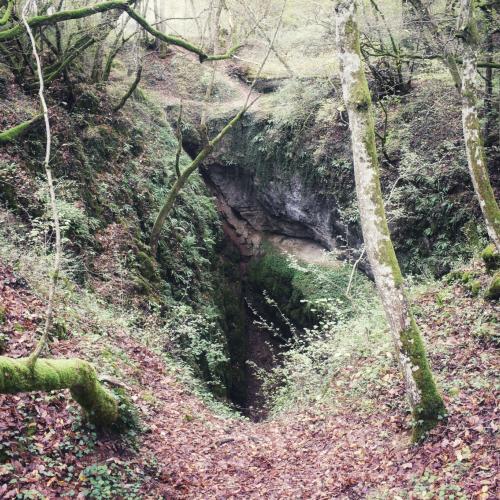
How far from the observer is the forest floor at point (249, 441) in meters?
4.98

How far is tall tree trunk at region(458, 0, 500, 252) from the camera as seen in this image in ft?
25.1

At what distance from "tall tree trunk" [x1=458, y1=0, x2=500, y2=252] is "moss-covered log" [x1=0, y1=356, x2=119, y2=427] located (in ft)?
22.2

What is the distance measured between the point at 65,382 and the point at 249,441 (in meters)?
4.73

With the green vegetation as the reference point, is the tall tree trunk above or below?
above

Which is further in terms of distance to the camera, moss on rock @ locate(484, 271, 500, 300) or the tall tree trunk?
moss on rock @ locate(484, 271, 500, 300)

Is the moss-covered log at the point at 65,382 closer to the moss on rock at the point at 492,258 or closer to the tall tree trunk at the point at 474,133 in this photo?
the tall tree trunk at the point at 474,133

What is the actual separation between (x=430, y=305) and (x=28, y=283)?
8.49m

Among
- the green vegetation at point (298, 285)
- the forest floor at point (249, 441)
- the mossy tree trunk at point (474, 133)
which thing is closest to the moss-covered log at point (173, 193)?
the forest floor at point (249, 441)

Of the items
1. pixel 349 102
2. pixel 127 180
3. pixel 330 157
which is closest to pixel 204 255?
pixel 127 180

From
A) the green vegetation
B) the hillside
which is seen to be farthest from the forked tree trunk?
the green vegetation

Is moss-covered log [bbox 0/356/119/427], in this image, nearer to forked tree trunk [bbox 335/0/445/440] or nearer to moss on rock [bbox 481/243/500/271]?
forked tree trunk [bbox 335/0/445/440]

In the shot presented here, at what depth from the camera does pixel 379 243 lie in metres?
5.77

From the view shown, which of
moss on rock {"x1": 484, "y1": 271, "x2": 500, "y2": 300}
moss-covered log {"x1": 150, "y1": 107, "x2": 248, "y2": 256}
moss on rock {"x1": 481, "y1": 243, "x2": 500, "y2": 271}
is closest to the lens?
moss on rock {"x1": 484, "y1": 271, "x2": 500, "y2": 300}

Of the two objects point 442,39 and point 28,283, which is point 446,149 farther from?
point 28,283
